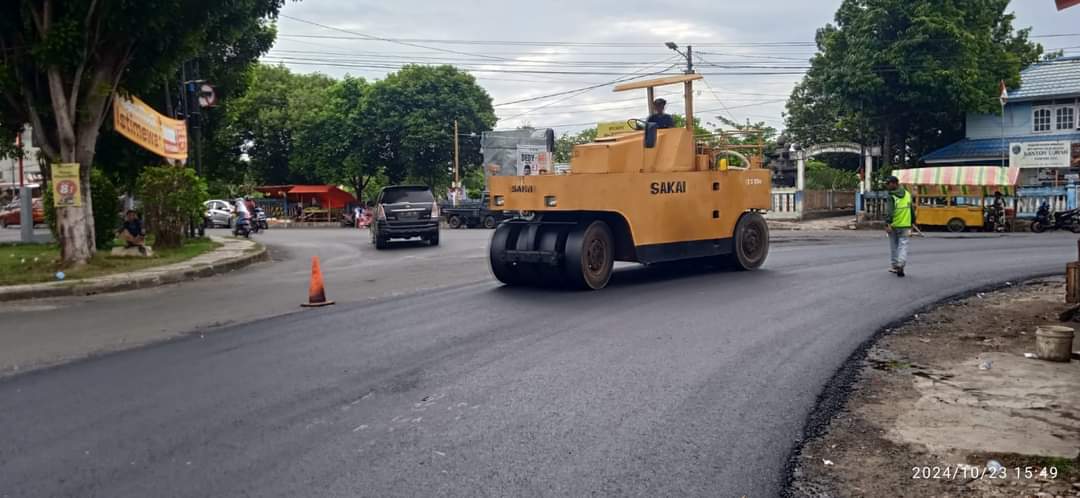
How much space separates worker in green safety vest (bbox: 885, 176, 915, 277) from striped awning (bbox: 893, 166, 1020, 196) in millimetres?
14973

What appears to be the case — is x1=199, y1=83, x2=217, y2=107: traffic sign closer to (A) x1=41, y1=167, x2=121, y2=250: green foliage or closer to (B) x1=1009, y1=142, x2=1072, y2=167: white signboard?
(A) x1=41, y1=167, x2=121, y2=250: green foliage

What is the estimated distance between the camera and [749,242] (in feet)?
47.8

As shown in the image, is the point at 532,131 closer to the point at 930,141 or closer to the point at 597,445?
the point at 930,141

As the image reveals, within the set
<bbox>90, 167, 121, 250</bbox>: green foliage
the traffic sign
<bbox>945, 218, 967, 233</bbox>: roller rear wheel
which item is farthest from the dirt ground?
the traffic sign

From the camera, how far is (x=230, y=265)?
59.1ft

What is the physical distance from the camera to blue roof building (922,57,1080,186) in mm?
33438

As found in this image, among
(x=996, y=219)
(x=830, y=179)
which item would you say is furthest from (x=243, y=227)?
(x=830, y=179)

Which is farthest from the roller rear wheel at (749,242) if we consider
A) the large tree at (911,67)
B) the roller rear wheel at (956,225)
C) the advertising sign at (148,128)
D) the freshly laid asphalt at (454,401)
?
the large tree at (911,67)

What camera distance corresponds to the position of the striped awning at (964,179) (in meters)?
27.1

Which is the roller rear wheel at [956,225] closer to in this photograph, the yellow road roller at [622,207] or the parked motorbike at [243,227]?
the yellow road roller at [622,207]

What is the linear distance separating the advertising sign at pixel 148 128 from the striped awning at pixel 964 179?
21.6 m

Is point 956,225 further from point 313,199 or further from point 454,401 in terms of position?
point 313,199

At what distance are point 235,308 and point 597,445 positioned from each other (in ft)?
25.0

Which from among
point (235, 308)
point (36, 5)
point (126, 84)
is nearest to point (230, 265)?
point (126, 84)
